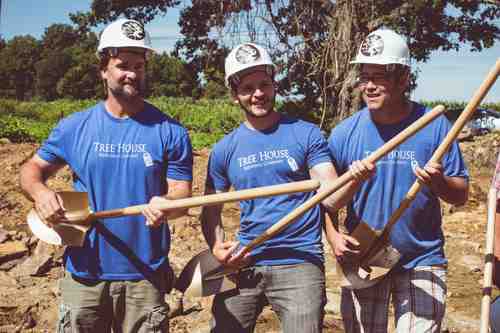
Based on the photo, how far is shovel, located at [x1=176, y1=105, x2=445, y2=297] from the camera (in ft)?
9.19

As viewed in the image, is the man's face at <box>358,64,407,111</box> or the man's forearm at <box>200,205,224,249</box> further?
the man's forearm at <box>200,205,224,249</box>

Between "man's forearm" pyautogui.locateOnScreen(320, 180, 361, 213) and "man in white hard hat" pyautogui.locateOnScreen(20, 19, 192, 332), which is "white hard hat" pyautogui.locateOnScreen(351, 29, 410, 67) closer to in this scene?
"man's forearm" pyautogui.locateOnScreen(320, 180, 361, 213)

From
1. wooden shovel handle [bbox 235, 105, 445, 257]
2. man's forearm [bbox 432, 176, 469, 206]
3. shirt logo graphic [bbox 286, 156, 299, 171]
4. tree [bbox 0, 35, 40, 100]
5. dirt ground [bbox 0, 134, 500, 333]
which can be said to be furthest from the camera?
tree [bbox 0, 35, 40, 100]

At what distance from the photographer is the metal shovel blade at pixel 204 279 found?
3.34 metres

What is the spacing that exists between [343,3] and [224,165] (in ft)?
27.1

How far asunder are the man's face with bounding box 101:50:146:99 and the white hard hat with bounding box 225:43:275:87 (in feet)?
1.58

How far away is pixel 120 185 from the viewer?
10.1 feet

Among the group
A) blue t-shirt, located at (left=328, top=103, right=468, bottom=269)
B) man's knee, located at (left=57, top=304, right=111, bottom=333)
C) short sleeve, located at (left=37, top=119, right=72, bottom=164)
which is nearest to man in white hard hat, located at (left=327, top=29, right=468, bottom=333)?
blue t-shirt, located at (left=328, top=103, right=468, bottom=269)


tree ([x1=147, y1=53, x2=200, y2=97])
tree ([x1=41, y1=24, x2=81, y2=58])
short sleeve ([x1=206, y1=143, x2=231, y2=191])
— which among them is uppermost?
tree ([x1=41, y1=24, x2=81, y2=58])

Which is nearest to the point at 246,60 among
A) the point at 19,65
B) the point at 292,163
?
the point at 292,163

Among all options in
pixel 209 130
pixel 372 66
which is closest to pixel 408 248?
pixel 372 66

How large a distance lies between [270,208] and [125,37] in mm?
1175

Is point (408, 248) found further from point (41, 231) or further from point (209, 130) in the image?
point (209, 130)

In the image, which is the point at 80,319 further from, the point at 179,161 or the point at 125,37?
the point at 125,37
